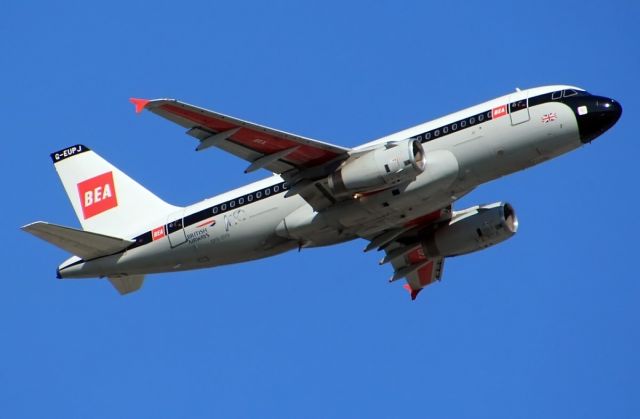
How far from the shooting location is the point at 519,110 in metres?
49.6

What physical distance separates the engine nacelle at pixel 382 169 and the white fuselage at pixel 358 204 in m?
0.83

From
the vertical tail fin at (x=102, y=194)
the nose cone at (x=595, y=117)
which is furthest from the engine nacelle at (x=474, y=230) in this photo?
the vertical tail fin at (x=102, y=194)

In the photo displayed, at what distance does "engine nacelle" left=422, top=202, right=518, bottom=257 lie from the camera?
55812 millimetres

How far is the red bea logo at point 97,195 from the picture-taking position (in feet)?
188

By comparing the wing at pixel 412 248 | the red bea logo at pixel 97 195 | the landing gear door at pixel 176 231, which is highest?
the red bea logo at pixel 97 195

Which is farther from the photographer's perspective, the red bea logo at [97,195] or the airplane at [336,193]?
the red bea logo at [97,195]

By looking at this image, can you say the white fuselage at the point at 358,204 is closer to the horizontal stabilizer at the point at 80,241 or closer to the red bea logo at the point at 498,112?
the red bea logo at the point at 498,112

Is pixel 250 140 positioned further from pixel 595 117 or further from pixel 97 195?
pixel 595 117

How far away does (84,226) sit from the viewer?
189ft

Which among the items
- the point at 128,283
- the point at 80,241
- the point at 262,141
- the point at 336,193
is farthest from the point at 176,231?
the point at 336,193

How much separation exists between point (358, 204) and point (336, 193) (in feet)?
3.81

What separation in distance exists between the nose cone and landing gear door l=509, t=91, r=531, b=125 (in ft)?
7.16

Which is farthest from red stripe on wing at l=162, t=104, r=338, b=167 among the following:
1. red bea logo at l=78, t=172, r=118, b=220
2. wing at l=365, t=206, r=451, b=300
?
red bea logo at l=78, t=172, r=118, b=220

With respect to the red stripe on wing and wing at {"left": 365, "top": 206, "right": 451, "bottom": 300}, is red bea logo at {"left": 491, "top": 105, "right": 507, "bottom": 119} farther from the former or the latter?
wing at {"left": 365, "top": 206, "right": 451, "bottom": 300}
